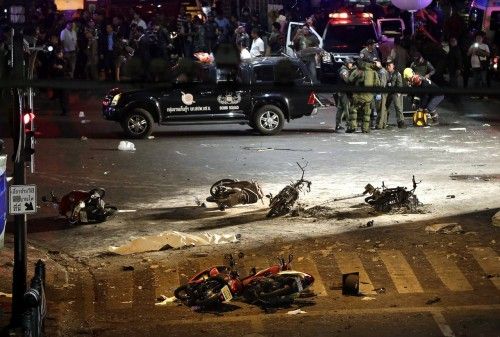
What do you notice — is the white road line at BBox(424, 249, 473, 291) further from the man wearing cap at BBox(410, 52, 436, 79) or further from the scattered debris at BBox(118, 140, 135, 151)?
the man wearing cap at BBox(410, 52, 436, 79)

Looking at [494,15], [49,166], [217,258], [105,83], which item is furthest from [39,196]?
[494,15]

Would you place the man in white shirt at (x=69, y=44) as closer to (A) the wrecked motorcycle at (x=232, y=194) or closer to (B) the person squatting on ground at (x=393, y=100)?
(B) the person squatting on ground at (x=393, y=100)

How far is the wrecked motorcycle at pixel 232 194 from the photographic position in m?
17.5

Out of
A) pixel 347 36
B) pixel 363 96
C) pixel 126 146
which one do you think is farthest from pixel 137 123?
pixel 347 36

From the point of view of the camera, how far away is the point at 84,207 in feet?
54.5

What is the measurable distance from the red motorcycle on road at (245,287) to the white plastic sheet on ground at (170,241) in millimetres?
2723

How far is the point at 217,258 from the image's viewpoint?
14.7 metres

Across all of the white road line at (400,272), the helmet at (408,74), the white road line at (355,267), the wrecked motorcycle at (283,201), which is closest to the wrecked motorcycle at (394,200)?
the wrecked motorcycle at (283,201)

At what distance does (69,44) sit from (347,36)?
9.51 m

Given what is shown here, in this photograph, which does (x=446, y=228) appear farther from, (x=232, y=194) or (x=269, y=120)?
(x=269, y=120)

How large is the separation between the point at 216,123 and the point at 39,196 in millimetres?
7893

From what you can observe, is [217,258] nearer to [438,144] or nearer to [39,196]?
[39,196]

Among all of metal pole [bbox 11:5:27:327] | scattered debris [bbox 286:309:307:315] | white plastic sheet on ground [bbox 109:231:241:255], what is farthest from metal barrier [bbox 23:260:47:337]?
white plastic sheet on ground [bbox 109:231:241:255]

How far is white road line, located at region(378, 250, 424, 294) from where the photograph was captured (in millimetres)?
13125
